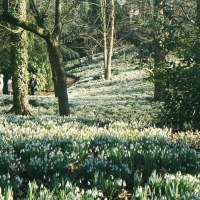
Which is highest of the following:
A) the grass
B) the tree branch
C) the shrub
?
the tree branch

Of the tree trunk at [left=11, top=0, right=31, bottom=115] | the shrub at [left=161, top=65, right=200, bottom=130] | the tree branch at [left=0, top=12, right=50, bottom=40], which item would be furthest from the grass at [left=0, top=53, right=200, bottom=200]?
the tree trunk at [left=11, top=0, right=31, bottom=115]

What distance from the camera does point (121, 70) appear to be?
170 feet

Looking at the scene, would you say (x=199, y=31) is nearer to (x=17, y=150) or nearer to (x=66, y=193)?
(x=17, y=150)

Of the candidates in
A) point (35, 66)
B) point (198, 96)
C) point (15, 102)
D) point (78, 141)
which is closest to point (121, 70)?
point (35, 66)

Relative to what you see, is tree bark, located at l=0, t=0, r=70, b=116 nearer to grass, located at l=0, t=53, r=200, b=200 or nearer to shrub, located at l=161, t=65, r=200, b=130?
shrub, located at l=161, t=65, r=200, b=130

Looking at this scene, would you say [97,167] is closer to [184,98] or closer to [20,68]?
[184,98]

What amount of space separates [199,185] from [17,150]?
3.05 meters

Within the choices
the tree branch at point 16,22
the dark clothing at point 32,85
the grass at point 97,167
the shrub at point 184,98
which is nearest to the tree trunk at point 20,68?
the tree branch at point 16,22

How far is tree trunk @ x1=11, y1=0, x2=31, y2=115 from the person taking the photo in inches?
617

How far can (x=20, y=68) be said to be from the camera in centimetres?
1570

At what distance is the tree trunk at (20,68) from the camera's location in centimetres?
1566

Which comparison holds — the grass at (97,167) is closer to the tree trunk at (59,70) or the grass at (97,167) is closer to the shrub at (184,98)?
the shrub at (184,98)

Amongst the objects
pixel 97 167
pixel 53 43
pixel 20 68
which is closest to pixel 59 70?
pixel 53 43

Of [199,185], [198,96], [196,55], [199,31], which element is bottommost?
[199,185]
